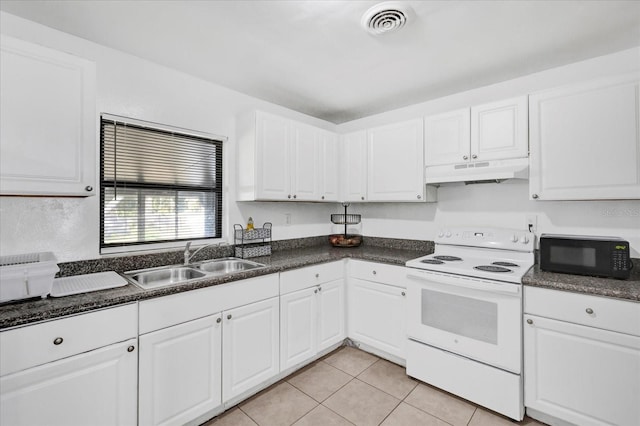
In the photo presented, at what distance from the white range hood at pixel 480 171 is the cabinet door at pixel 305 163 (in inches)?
42.7

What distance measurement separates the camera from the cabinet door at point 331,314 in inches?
101

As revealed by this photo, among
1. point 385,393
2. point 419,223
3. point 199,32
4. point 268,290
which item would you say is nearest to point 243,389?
point 268,290

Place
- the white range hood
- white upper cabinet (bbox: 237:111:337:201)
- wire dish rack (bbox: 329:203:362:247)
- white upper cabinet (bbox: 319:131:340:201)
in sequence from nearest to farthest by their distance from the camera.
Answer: the white range hood
white upper cabinet (bbox: 237:111:337:201)
white upper cabinet (bbox: 319:131:340:201)
wire dish rack (bbox: 329:203:362:247)

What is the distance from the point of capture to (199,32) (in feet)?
6.11

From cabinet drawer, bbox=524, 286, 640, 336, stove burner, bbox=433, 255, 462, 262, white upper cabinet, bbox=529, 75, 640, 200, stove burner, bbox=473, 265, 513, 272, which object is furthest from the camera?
stove burner, bbox=433, 255, 462, 262

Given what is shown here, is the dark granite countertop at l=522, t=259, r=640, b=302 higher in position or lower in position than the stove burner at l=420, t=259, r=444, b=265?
lower

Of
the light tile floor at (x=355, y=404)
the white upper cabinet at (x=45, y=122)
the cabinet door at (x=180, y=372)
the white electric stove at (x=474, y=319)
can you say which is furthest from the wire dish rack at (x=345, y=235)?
the white upper cabinet at (x=45, y=122)

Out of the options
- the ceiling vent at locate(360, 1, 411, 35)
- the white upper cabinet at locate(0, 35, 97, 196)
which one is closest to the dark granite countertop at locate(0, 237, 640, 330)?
the white upper cabinet at locate(0, 35, 97, 196)

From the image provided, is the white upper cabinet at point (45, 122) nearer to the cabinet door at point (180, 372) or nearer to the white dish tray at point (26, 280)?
the white dish tray at point (26, 280)

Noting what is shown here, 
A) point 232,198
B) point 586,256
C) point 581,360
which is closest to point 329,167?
point 232,198

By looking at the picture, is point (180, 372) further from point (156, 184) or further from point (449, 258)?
point (449, 258)

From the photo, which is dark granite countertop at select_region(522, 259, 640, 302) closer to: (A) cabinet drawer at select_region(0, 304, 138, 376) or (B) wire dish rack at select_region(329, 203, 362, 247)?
(B) wire dish rack at select_region(329, 203, 362, 247)

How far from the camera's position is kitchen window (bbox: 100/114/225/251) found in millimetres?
2094

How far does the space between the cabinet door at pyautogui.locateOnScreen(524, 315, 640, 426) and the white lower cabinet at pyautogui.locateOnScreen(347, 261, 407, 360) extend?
87 centimetres
